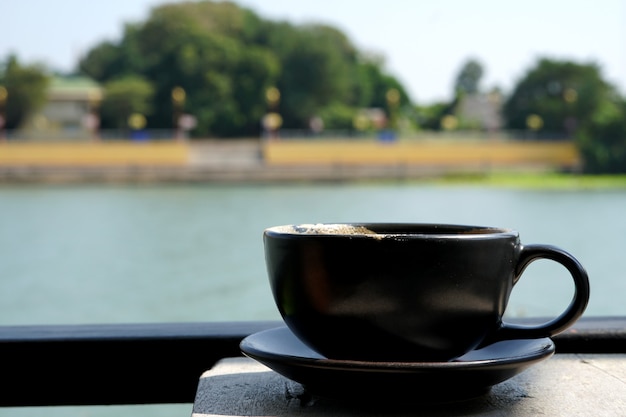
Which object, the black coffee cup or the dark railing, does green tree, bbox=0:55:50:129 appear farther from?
the black coffee cup

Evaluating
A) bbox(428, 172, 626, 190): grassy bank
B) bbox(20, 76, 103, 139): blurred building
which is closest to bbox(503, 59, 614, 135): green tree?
bbox(428, 172, 626, 190): grassy bank

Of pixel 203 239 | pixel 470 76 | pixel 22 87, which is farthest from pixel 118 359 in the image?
pixel 470 76

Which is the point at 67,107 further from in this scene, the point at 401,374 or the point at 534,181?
the point at 401,374

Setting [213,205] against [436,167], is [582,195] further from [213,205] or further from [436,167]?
[213,205]

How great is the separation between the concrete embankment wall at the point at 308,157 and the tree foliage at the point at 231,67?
7916mm

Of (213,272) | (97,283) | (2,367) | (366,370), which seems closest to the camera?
(366,370)

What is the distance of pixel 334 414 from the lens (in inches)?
19.7

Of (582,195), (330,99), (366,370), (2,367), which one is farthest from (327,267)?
(330,99)

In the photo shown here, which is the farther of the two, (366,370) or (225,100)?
(225,100)

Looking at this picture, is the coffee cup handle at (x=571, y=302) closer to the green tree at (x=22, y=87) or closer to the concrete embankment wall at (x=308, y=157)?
the concrete embankment wall at (x=308, y=157)

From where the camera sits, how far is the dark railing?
699 mm

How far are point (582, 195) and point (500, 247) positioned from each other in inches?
988

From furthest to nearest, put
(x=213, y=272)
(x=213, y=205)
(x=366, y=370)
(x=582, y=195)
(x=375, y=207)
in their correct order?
1. (x=582, y=195)
2. (x=213, y=205)
3. (x=375, y=207)
4. (x=213, y=272)
5. (x=366, y=370)

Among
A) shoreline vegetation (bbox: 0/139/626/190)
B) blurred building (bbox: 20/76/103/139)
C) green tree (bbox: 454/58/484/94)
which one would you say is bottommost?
shoreline vegetation (bbox: 0/139/626/190)
